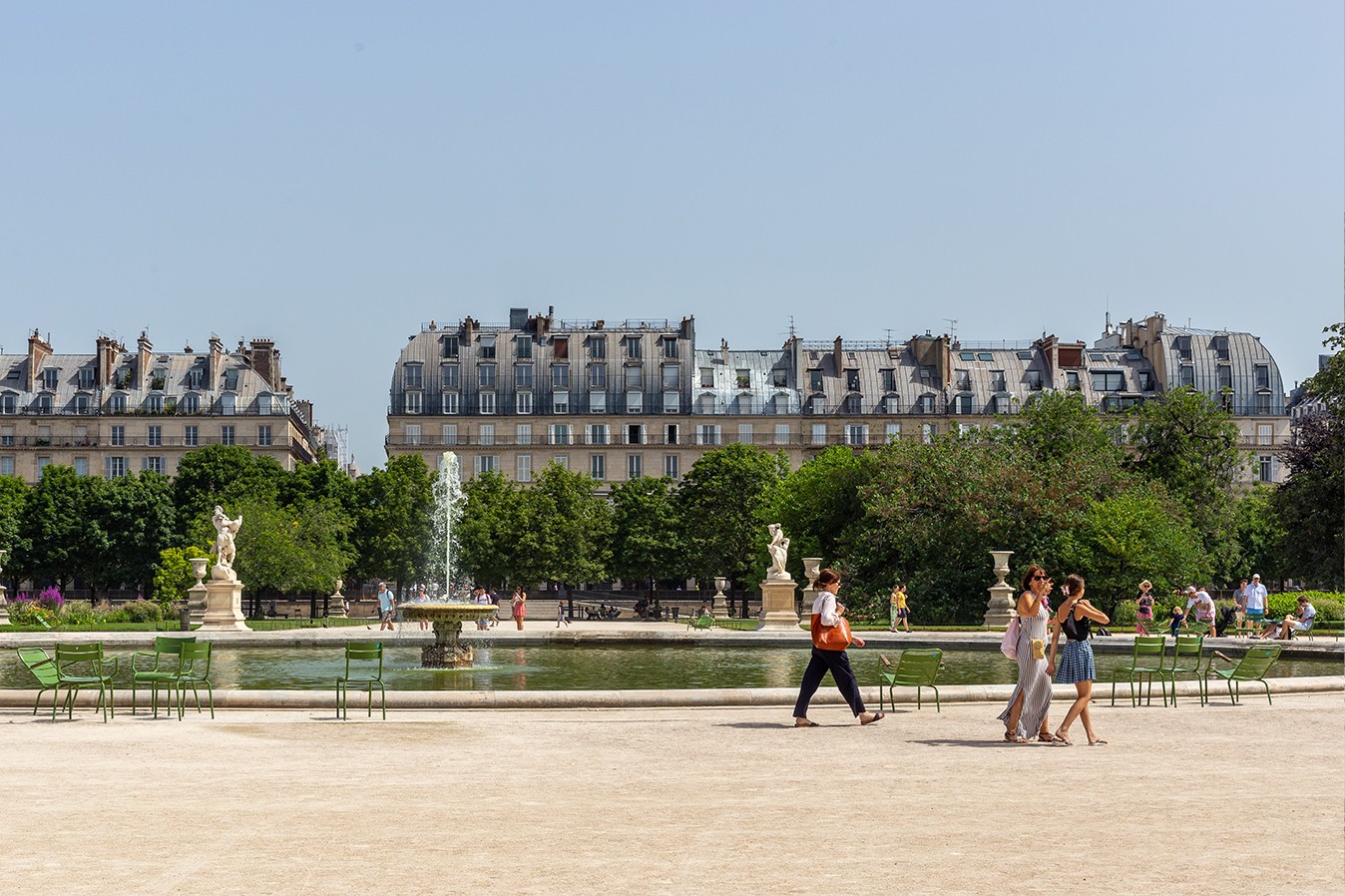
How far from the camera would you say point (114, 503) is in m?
75.7

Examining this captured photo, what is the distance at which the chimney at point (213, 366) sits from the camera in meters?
95.5

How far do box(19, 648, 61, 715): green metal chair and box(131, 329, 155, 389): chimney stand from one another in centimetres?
8248

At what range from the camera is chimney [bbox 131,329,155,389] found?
95250 mm

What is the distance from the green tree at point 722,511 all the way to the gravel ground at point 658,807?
64.1m

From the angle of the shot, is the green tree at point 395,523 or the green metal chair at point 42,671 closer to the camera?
the green metal chair at point 42,671

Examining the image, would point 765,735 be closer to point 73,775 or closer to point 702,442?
point 73,775

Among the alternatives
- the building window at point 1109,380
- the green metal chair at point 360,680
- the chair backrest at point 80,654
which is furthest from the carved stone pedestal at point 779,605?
the building window at point 1109,380

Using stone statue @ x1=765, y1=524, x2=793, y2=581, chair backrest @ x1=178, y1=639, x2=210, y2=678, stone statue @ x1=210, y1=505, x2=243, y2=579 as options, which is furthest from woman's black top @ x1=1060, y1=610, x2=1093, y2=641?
stone statue @ x1=210, y1=505, x2=243, y2=579

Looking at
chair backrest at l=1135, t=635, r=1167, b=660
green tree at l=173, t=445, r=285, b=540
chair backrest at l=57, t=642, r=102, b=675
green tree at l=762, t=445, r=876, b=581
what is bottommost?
chair backrest at l=1135, t=635, r=1167, b=660

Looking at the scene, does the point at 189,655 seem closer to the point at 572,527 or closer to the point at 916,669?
the point at 916,669

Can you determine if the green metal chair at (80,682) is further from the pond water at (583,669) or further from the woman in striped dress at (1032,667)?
the woman in striped dress at (1032,667)

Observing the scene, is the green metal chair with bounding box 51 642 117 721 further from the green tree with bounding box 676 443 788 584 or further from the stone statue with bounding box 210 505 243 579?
the green tree with bounding box 676 443 788 584

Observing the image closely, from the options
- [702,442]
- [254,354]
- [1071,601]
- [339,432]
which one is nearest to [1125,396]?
[702,442]

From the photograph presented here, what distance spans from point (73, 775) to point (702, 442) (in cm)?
8512
